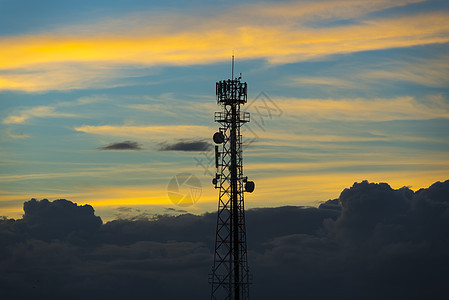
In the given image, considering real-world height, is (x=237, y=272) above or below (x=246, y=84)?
below

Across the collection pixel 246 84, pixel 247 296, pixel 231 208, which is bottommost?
pixel 247 296

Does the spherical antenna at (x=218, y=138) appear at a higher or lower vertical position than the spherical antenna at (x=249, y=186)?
higher

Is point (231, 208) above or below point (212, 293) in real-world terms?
above

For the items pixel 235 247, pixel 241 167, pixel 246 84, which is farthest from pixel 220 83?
pixel 235 247

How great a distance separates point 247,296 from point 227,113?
27.4 meters

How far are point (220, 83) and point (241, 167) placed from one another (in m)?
13.1

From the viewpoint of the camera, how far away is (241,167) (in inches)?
5157

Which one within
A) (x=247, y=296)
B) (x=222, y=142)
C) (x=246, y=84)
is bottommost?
(x=247, y=296)

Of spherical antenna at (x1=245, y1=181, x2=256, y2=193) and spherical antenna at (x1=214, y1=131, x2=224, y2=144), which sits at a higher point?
spherical antenna at (x1=214, y1=131, x2=224, y2=144)

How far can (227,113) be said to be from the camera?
131625 millimetres

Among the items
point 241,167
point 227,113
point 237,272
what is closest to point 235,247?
point 237,272

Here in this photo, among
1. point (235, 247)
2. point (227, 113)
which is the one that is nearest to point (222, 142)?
point (227, 113)

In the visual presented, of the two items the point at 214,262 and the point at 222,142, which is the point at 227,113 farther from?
the point at 214,262

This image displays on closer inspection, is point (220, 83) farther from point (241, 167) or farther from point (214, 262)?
point (214, 262)
